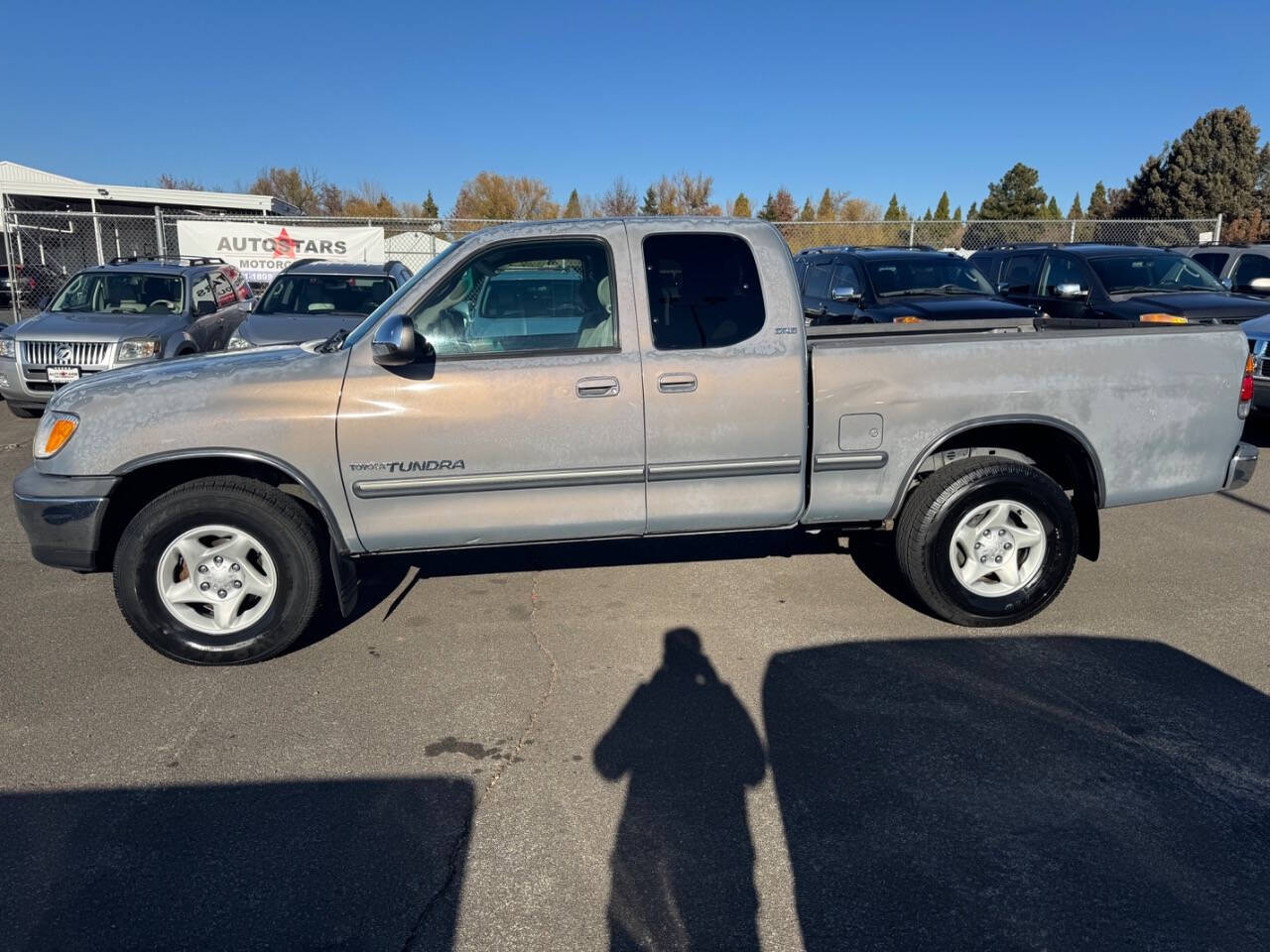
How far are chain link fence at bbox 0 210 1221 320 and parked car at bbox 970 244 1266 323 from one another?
7.62 m

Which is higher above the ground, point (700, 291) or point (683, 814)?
point (700, 291)

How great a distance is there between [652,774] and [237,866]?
4.66ft

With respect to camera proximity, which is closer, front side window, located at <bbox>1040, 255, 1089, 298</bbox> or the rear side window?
the rear side window

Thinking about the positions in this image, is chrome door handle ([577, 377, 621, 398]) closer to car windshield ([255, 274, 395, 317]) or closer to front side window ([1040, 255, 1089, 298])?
car windshield ([255, 274, 395, 317])

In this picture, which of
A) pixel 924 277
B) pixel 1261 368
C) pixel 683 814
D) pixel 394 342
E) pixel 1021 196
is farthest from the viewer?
pixel 1021 196

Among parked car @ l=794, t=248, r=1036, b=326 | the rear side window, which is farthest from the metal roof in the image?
the rear side window

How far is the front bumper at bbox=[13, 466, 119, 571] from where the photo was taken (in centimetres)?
427

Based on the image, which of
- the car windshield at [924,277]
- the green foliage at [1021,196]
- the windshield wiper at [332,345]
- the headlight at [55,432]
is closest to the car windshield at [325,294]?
the car windshield at [924,277]

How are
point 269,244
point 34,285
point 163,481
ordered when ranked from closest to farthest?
point 163,481 → point 269,244 → point 34,285

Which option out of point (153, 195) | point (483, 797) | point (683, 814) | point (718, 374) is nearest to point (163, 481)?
point (483, 797)

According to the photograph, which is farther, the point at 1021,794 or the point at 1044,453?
the point at 1044,453

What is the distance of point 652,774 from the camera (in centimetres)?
346

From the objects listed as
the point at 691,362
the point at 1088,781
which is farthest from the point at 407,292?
the point at 1088,781

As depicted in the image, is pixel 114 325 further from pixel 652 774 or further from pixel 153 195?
pixel 153 195
